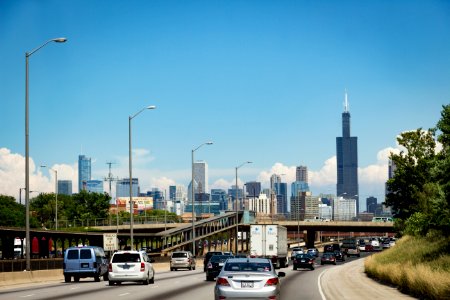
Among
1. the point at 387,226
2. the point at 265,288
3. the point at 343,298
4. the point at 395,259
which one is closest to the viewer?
the point at 265,288

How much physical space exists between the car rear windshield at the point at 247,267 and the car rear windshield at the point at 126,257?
17676 millimetres

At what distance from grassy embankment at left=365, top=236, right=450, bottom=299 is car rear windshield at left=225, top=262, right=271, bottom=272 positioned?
660cm

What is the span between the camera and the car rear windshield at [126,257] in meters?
40.0

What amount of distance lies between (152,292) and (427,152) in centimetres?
5966

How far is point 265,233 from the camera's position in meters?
69.2

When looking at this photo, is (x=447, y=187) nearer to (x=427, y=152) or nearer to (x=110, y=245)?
(x=110, y=245)

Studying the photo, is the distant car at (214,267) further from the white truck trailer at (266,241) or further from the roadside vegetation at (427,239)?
the white truck trailer at (266,241)

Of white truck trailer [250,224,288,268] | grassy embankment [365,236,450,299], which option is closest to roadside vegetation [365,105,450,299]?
grassy embankment [365,236,450,299]

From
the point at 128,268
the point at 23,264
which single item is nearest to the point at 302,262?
the point at 23,264

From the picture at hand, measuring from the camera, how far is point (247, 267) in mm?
23000

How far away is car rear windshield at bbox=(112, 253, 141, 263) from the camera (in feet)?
131

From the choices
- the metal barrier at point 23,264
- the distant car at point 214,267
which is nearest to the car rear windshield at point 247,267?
the distant car at point 214,267

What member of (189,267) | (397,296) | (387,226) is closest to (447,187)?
(397,296)

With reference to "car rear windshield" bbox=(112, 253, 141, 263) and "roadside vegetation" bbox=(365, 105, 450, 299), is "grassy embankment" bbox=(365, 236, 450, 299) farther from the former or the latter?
"car rear windshield" bbox=(112, 253, 141, 263)
